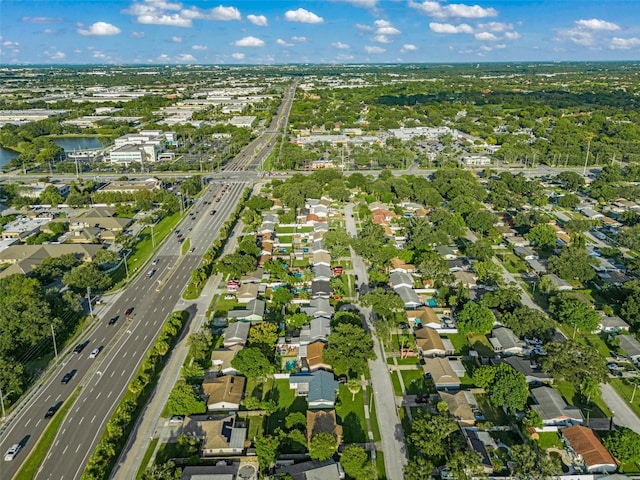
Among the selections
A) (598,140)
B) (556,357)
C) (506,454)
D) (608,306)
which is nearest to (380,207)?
(608,306)

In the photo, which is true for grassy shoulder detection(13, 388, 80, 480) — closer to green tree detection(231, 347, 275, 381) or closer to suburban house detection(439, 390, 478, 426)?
green tree detection(231, 347, 275, 381)

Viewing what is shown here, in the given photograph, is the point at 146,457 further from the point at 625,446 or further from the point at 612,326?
the point at 612,326

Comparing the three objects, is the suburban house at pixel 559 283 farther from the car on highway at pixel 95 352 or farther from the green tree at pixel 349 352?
the car on highway at pixel 95 352

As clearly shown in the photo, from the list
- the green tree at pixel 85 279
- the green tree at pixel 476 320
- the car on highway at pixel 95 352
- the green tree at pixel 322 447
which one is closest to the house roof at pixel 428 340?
the green tree at pixel 476 320

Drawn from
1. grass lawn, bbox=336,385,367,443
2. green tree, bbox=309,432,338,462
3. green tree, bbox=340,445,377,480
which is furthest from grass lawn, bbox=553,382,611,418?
green tree, bbox=309,432,338,462

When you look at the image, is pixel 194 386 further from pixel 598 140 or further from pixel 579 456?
pixel 598 140

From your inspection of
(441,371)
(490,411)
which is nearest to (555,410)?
(490,411)
